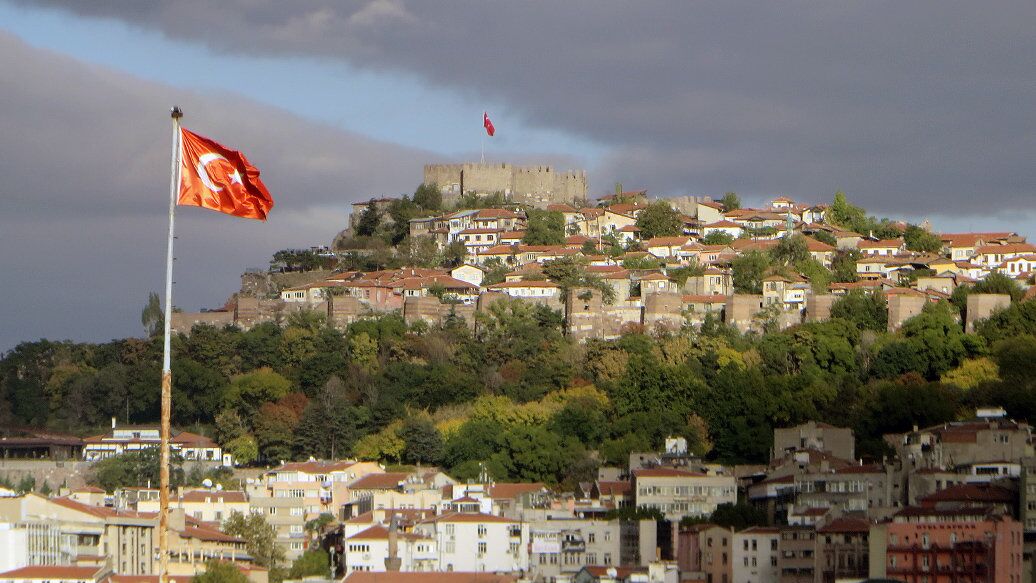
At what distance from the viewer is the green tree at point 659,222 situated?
92.8m

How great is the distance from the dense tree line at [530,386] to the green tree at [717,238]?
13877 mm

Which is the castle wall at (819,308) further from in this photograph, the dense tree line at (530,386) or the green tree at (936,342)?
the green tree at (936,342)

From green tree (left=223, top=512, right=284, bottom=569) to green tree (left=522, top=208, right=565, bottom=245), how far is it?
32.5m

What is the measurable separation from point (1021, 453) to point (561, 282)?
26800mm

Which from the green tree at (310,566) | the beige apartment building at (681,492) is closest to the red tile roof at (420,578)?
the green tree at (310,566)

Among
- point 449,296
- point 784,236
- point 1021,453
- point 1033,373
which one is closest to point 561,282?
point 449,296

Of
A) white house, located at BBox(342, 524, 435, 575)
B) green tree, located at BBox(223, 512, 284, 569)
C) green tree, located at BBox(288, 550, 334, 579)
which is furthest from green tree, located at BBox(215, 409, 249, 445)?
white house, located at BBox(342, 524, 435, 575)

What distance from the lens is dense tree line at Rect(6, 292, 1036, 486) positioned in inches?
2598

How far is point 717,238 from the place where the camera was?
297 feet

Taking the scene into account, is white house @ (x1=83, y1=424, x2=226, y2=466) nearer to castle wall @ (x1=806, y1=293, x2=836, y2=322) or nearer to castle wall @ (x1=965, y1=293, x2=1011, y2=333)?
castle wall @ (x1=806, y1=293, x2=836, y2=322)

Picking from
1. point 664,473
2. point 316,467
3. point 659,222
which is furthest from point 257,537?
point 659,222

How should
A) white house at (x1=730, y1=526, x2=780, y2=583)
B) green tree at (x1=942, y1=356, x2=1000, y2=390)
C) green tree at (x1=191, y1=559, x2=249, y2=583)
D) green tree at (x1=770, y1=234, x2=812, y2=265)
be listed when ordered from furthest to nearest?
green tree at (x1=770, y1=234, x2=812, y2=265) → green tree at (x1=942, y1=356, x2=1000, y2=390) → white house at (x1=730, y1=526, x2=780, y2=583) → green tree at (x1=191, y1=559, x2=249, y2=583)

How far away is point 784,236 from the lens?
87000mm

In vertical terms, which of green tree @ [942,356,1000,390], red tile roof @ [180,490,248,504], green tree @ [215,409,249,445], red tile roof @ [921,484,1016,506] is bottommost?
red tile roof @ [180,490,248,504]
